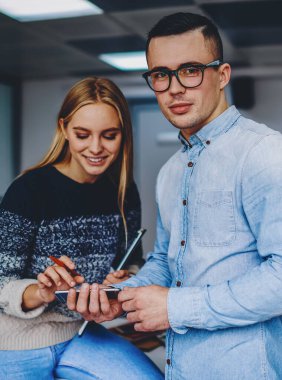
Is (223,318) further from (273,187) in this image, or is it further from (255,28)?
(255,28)

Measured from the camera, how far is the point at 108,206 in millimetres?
2109

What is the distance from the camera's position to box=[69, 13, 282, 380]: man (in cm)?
135

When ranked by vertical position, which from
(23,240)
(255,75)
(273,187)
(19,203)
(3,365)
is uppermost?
(255,75)

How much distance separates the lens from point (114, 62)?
20.7 ft

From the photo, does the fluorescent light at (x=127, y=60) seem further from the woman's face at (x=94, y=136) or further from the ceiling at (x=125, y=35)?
the woman's face at (x=94, y=136)

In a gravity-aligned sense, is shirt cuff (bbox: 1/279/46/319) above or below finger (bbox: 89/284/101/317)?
below

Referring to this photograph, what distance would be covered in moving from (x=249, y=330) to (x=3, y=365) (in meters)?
0.86

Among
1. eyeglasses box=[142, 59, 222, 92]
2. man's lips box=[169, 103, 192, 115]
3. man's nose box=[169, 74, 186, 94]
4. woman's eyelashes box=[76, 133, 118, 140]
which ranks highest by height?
eyeglasses box=[142, 59, 222, 92]

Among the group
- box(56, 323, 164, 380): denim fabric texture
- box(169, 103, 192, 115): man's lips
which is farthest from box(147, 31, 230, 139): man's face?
box(56, 323, 164, 380): denim fabric texture

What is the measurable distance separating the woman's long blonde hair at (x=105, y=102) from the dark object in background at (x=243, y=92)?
508 centimetres

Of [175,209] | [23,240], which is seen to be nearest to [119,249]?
[23,240]

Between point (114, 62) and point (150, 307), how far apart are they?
520 cm

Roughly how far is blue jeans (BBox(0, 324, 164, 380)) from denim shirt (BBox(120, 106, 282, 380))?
12.7 inches

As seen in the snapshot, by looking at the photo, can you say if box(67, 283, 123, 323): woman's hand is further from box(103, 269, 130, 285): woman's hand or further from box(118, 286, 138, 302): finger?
box(103, 269, 130, 285): woman's hand
